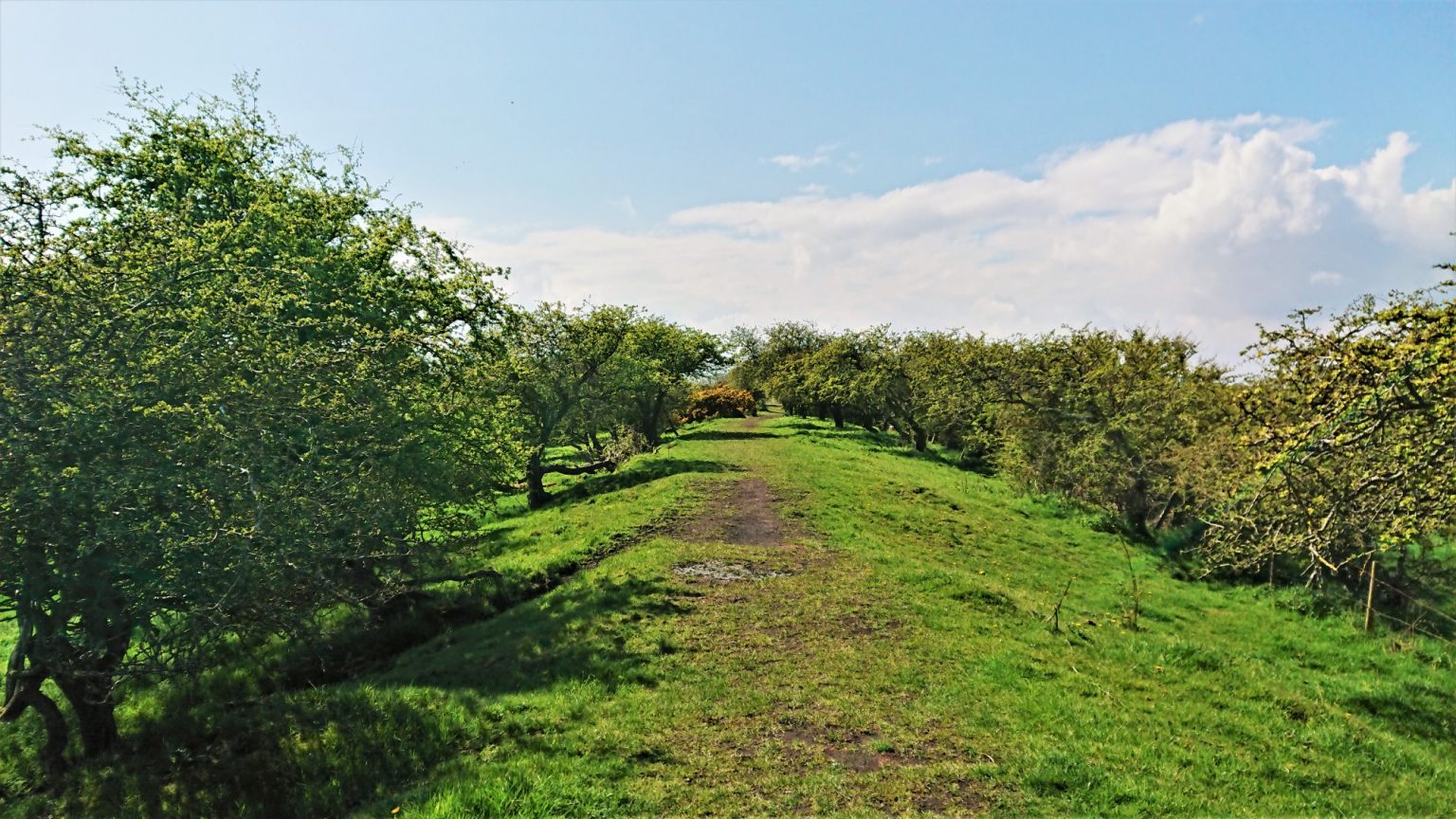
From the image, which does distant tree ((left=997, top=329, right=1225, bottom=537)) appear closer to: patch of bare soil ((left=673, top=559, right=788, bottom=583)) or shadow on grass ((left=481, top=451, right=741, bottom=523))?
shadow on grass ((left=481, top=451, right=741, bottom=523))

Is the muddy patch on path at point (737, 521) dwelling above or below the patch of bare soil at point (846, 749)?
above

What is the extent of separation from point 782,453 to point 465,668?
33.3 metres

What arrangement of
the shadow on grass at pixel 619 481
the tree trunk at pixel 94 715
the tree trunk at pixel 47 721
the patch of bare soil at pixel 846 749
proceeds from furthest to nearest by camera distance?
the shadow on grass at pixel 619 481, the tree trunk at pixel 94 715, the tree trunk at pixel 47 721, the patch of bare soil at pixel 846 749

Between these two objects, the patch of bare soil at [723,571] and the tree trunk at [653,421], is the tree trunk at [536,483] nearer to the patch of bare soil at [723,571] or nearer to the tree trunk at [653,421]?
the tree trunk at [653,421]

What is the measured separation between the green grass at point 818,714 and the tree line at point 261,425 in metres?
1.84

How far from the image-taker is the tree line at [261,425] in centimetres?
819

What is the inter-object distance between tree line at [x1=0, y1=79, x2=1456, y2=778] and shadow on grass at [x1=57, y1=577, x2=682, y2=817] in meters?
1.39

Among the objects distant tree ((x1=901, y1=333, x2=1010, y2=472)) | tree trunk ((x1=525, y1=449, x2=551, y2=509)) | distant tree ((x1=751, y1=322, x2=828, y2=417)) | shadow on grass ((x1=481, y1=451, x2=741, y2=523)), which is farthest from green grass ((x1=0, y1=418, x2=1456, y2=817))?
distant tree ((x1=751, y1=322, x2=828, y2=417))

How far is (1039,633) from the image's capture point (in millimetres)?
14359

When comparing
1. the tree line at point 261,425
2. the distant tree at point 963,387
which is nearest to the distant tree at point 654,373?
the tree line at point 261,425

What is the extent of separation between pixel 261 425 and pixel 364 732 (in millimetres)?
5201

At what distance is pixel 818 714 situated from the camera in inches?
415

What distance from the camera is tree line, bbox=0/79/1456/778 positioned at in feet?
26.9

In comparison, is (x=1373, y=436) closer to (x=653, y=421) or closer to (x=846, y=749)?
(x=846, y=749)
